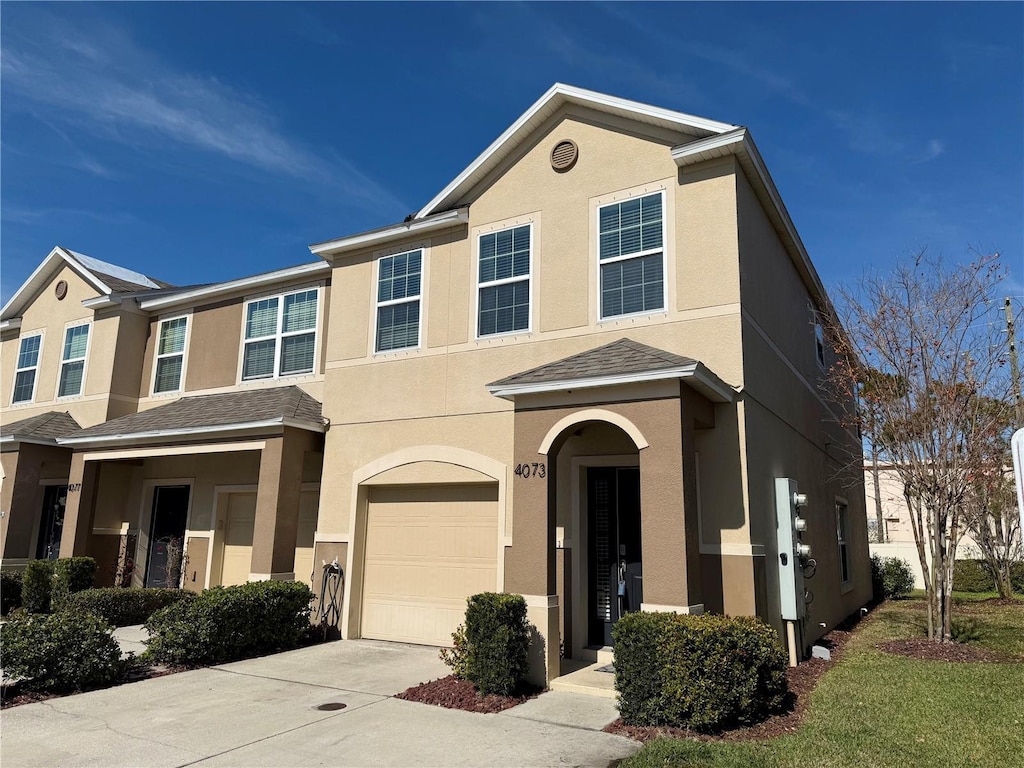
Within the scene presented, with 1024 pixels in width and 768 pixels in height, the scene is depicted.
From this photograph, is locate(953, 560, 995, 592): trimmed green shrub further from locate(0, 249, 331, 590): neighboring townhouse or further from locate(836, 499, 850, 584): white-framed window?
locate(0, 249, 331, 590): neighboring townhouse

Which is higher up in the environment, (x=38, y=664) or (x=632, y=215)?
(x=632, y=215)

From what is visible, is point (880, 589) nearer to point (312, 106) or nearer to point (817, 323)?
point (817, 323)

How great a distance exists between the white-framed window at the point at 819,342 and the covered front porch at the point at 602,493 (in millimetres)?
7931

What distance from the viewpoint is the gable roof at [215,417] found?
41.7ft

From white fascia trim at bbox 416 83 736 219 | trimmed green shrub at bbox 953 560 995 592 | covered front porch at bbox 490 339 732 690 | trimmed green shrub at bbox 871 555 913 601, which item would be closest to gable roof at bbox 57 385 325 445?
white fascia trim at bbox 416 83 736 219

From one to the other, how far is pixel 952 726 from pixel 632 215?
752 cm

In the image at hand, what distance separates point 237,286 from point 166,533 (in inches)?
232

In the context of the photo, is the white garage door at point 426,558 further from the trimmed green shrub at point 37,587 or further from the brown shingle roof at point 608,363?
the trimmed green shrub at point 37,587

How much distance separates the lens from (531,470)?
9102mm

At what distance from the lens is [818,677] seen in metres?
9.24

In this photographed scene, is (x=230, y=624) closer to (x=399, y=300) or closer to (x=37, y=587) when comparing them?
(x=399, y=300)

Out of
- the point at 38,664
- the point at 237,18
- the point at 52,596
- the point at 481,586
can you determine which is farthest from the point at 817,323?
the point at 52,596

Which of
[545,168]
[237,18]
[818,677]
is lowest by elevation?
[818,677]

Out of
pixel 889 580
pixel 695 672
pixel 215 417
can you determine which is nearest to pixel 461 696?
pixel 695 672
